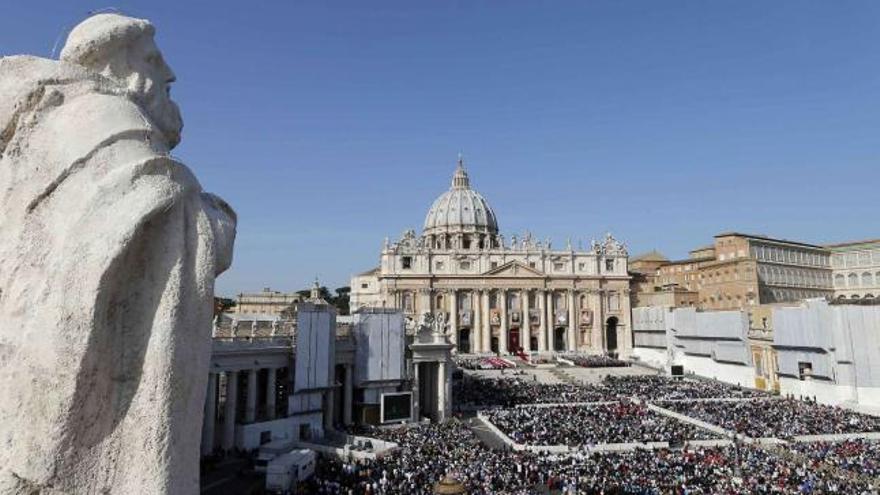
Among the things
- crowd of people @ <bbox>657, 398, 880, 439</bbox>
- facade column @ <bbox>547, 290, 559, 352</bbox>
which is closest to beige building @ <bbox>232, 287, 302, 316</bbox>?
facade column @ <bbox>547, 290, 559, 352</bbox>

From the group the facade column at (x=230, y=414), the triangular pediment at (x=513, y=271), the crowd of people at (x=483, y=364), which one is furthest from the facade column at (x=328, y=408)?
the triangular pediment at (x=513, y=271)

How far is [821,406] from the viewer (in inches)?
1617

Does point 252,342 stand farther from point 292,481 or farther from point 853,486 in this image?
point 853,486

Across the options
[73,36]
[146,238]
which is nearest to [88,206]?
[146,238]

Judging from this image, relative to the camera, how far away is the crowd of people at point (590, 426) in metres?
29.1

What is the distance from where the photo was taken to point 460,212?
377 feet

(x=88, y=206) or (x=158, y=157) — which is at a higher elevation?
(x=158, y=157)

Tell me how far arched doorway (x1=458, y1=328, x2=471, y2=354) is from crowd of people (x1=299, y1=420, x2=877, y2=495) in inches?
2259

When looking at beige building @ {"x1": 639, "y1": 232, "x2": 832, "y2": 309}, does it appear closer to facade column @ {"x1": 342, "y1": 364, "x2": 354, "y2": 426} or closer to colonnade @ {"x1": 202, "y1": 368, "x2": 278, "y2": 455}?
facade column @ {"x1": 342, "y1": 364, "x2": 354, "y2": 426}

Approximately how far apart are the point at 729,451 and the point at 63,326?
28.5m

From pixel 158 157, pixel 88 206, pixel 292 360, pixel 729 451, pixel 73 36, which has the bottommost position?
pixel 729 451

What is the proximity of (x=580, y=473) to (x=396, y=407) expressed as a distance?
14.5 meters

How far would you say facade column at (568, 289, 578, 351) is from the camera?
8575 cm

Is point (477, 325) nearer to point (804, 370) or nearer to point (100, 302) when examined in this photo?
point (804, 370)
